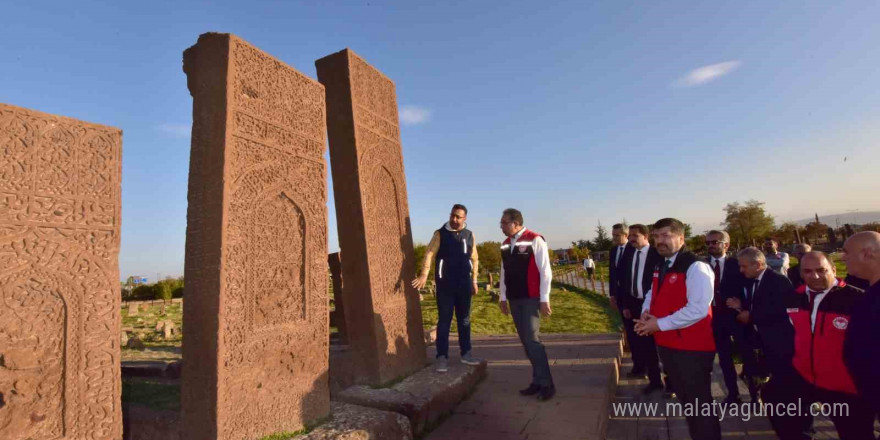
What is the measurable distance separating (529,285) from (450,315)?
3.21ft

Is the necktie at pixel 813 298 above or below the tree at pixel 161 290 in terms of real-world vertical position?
below

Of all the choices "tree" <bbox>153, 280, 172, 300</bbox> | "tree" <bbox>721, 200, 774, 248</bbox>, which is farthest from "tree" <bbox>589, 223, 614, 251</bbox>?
"tree" <bbox>153, 280, 172, 300</bbox>

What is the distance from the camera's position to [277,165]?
3117mm

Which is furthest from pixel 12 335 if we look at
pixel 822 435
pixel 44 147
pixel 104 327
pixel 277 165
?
pixel 822 435

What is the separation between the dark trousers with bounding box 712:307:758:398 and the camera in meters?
3.98

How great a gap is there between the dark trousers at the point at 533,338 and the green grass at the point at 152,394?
2820 mm

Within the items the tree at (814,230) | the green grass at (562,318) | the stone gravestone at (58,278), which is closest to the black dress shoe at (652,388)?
the green grass at (562,318)

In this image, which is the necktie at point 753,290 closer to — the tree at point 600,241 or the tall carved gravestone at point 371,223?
the tall carved gravestone at point 371,223

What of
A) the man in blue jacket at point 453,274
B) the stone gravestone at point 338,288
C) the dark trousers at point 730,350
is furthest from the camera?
the stone gravestone at point 338,288

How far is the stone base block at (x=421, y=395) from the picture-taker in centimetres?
343

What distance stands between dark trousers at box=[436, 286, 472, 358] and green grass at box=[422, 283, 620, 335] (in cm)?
378

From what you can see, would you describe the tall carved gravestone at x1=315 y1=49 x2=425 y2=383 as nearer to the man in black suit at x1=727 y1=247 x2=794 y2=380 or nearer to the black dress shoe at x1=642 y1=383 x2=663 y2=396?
the black dress shoe at x1=642 y1=383 x2=663 y2=396

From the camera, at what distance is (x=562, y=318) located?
10.2 metres

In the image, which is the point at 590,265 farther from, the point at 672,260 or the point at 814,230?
the point at 814,230
